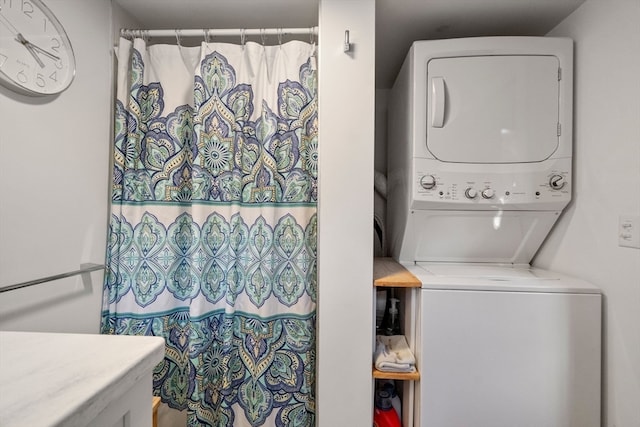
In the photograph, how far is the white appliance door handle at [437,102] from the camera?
123 centimetres

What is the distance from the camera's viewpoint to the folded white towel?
1141mm

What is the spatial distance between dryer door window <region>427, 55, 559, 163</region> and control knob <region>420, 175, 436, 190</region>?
112mm

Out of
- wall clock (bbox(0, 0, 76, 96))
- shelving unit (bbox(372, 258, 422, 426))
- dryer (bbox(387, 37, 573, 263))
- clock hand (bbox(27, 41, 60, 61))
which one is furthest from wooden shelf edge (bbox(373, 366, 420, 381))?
clock hand (bbox(27, 41, 60, 61))

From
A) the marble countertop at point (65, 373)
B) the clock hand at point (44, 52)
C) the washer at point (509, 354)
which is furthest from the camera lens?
the washer at point (509, 354)

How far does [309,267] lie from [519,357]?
97 centimetres

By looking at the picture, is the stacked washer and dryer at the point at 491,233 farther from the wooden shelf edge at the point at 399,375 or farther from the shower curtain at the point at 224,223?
the shower curtain at the point at 224,223

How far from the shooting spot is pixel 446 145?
49.4 inches

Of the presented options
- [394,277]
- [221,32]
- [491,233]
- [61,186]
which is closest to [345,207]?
[394,277]

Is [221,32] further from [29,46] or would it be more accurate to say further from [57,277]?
[57,277]

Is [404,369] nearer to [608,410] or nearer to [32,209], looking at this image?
[608,410]

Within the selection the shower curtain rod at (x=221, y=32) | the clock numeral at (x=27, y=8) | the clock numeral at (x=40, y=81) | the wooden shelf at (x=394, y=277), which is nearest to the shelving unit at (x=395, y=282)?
the wooden shelf at (x=394, y=277)

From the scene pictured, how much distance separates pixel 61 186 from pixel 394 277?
1.49m

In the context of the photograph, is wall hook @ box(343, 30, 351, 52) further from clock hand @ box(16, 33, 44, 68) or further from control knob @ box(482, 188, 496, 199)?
clock hand @ box(16, 33, 44, 68)

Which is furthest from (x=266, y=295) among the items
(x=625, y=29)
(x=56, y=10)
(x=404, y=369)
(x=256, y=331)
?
(x=625, y=29)
